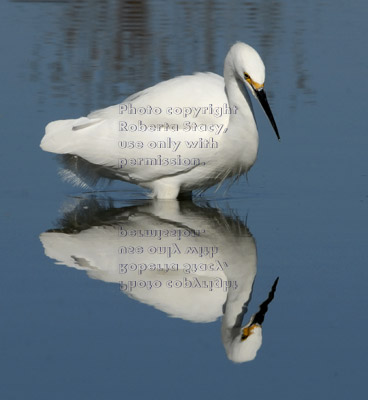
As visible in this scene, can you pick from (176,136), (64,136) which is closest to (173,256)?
(176,136)

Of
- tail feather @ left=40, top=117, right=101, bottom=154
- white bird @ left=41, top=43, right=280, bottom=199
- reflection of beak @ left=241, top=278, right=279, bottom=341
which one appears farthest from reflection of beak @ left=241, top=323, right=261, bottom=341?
tail feather @ left=40, top=117, right=101, bottom=154

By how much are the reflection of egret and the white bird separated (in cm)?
26

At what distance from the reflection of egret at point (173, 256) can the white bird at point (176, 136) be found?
10.3 inches

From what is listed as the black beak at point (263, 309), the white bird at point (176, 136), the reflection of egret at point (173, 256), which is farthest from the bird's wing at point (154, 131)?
the black beak at point (263, 309)

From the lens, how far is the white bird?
8.28 m

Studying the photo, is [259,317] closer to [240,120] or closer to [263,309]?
[263,309]

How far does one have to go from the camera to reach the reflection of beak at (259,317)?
→ 576 cm

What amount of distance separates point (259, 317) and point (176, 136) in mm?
2594

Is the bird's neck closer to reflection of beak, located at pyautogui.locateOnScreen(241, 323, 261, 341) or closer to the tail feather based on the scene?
the tail feather

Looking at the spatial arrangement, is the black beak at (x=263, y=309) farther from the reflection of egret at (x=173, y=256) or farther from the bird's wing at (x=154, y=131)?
the bird's wing at (x=154, y=131)

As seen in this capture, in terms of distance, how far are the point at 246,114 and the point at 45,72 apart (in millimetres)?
3982

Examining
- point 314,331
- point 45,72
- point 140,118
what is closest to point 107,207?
point 140,118

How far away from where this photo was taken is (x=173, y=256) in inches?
275

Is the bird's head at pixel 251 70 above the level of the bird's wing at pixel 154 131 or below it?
above
